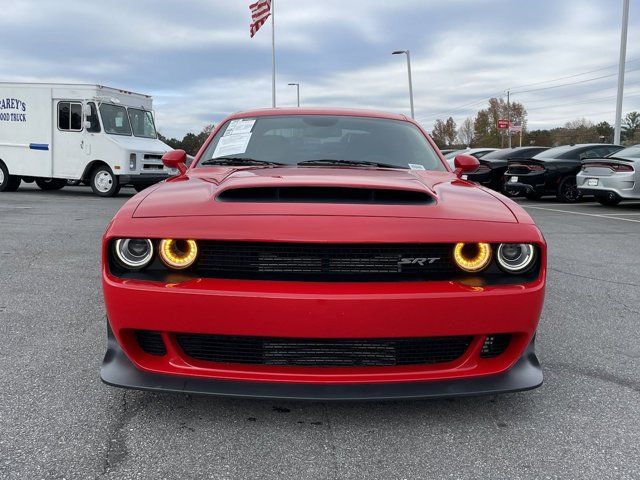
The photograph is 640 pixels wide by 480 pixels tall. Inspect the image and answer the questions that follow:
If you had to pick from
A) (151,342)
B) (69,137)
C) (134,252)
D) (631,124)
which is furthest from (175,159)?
(631,124)

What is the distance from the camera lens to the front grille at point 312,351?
2.22 m

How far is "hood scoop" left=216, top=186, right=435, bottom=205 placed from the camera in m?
2.38

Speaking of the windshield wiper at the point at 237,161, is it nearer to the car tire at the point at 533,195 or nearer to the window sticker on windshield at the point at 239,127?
the window sticker on windshield at the point at 239,127

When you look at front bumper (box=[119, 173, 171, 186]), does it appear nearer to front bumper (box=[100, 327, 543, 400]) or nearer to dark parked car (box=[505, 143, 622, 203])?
dark parked car (box=[505, 143, 622, 203])

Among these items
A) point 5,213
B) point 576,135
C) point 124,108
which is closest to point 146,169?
point 124,108

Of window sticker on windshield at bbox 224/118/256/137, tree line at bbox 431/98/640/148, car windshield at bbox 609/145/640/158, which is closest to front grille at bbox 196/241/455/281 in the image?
window sticker on windshield at bbox 224/118/256/137

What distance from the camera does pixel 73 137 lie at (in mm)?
14398

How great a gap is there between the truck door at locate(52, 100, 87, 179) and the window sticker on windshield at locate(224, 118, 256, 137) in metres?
11.7

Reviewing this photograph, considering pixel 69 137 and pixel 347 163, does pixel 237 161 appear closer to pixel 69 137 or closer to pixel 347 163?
pixel 347 163

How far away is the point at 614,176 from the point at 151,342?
11.6 meters

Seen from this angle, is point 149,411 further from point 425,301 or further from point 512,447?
point 512,447

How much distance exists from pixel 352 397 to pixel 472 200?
101 cm

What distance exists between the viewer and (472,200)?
2533mm

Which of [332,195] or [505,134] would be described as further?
[505,134]
